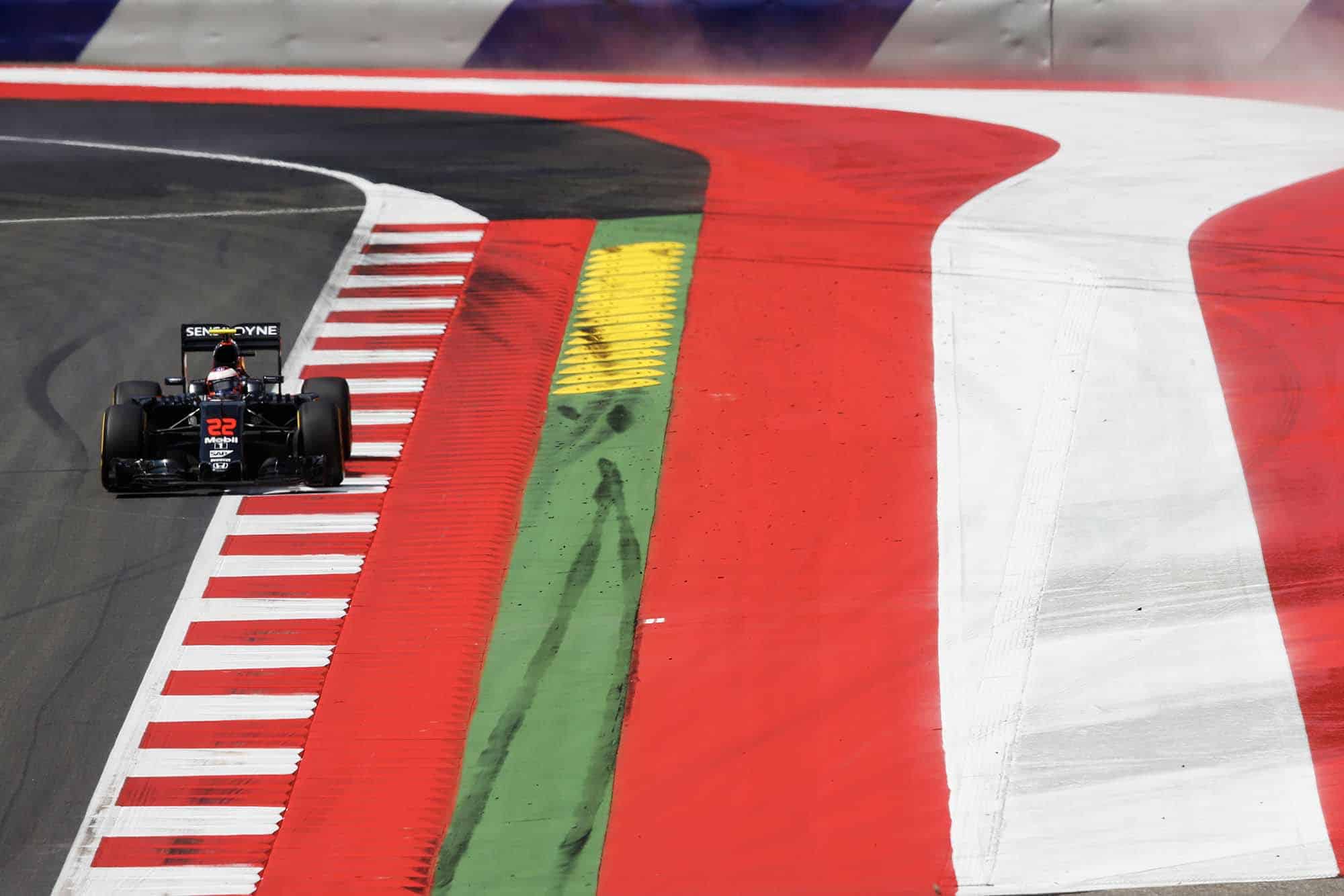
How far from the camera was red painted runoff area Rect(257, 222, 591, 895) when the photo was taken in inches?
547

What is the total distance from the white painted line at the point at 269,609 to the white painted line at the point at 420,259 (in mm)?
8053

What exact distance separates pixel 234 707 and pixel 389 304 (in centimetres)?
845

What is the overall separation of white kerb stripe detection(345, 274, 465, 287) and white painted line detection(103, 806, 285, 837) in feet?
33.9

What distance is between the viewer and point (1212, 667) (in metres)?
15.6

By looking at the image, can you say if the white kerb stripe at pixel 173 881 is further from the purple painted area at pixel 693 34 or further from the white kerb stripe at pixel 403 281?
the purple painted area at pixel 693 34

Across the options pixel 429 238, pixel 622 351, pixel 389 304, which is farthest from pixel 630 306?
pixel 429 238

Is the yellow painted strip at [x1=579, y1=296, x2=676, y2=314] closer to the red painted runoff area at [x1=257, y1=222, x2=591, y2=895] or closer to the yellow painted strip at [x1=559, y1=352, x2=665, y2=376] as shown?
the red painted runoff area at [x1=257, y1=222, x2=591, y2=895]

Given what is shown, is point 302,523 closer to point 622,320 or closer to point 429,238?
point 622,320

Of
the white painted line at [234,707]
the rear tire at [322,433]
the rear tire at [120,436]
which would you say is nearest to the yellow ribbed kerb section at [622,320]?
the rear tire at [322,433]

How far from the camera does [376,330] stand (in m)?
22.3

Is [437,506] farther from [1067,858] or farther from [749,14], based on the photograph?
[749,14]

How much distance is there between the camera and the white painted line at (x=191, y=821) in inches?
552

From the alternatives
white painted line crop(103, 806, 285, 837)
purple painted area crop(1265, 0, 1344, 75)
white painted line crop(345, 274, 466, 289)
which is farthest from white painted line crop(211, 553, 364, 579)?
purple painted area crop(1265, 0, 1344, 75)

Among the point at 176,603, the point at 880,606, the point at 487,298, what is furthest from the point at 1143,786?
the point at 487,298
